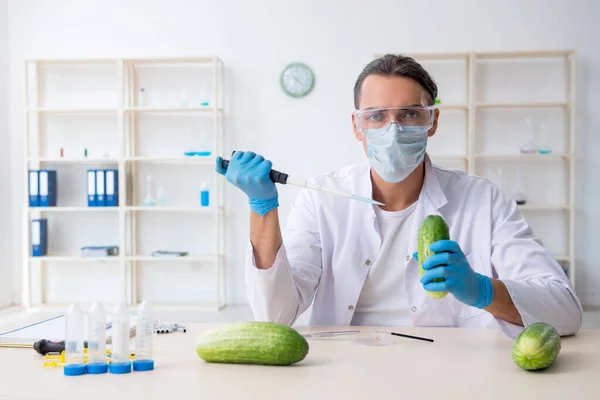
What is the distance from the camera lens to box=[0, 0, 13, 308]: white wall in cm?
548

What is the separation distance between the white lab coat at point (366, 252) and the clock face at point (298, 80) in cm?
324

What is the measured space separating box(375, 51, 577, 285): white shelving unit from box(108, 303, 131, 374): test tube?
165 inches

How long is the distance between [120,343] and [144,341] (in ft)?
0.17

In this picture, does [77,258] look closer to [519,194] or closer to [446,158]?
[446,158]

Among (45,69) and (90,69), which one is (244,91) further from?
(45,69)

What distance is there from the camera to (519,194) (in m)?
5.09

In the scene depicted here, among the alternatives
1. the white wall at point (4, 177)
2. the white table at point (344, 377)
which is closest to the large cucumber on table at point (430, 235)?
the white table at point (344, 377)

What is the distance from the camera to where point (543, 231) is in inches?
207

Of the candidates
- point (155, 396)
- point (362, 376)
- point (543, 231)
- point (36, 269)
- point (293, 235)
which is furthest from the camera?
point (36, 269)

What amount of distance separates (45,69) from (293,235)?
4251 mm

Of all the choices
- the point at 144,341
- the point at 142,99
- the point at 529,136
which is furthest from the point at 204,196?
the point at 144,341

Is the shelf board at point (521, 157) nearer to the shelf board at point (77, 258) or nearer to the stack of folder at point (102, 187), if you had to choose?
the stack of folder at point (102, 187)

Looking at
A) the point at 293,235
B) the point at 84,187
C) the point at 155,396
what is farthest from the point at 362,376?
the point at 84,187

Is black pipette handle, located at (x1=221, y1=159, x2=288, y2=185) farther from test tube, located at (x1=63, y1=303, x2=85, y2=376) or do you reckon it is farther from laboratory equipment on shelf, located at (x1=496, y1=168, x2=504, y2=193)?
laboratory equipment on shelf, located at (x1=496, y1=168, x2=504, y2=193)
